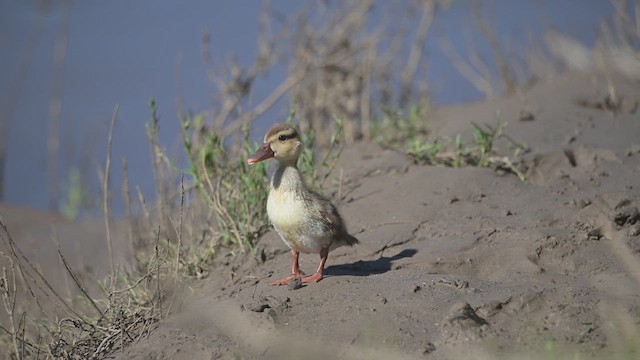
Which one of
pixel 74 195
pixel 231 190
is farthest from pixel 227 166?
pixel 74 195

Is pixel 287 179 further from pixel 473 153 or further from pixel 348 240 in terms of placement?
pixel 473 153

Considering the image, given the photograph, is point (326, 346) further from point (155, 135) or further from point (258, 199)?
point (155, 135)

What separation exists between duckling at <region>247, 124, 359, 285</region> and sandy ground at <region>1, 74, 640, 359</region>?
0.71 ft

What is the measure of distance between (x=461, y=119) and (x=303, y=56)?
200cm

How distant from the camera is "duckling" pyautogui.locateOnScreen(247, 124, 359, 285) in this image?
5.08 meters

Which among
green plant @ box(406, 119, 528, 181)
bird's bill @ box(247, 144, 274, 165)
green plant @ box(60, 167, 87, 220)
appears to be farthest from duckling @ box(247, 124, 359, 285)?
green plant @ box(60, 167, 87, 220)

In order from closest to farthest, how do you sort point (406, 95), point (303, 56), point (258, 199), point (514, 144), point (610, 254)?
point (610, 254) < point (258, 199) < point (514, 144) < point (303, 56) < point (406, 95)

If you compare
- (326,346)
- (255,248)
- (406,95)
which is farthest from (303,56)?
(326,346)

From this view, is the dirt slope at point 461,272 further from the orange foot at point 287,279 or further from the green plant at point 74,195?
the green plant at point 74,195

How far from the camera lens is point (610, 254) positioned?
549 cm

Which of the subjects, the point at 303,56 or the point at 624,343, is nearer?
the point at 624,343

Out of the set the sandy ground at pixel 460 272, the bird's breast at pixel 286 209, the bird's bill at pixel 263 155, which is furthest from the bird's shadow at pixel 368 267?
the bird's bill at pixel 263 155

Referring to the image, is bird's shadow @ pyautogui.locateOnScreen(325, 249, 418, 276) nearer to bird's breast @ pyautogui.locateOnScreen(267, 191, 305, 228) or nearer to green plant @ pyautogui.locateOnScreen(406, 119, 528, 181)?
bird's breast @ pyautogui.locateOnScreen(267, 191, 305, 228)

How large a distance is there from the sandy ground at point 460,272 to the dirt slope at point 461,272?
0.04ft
